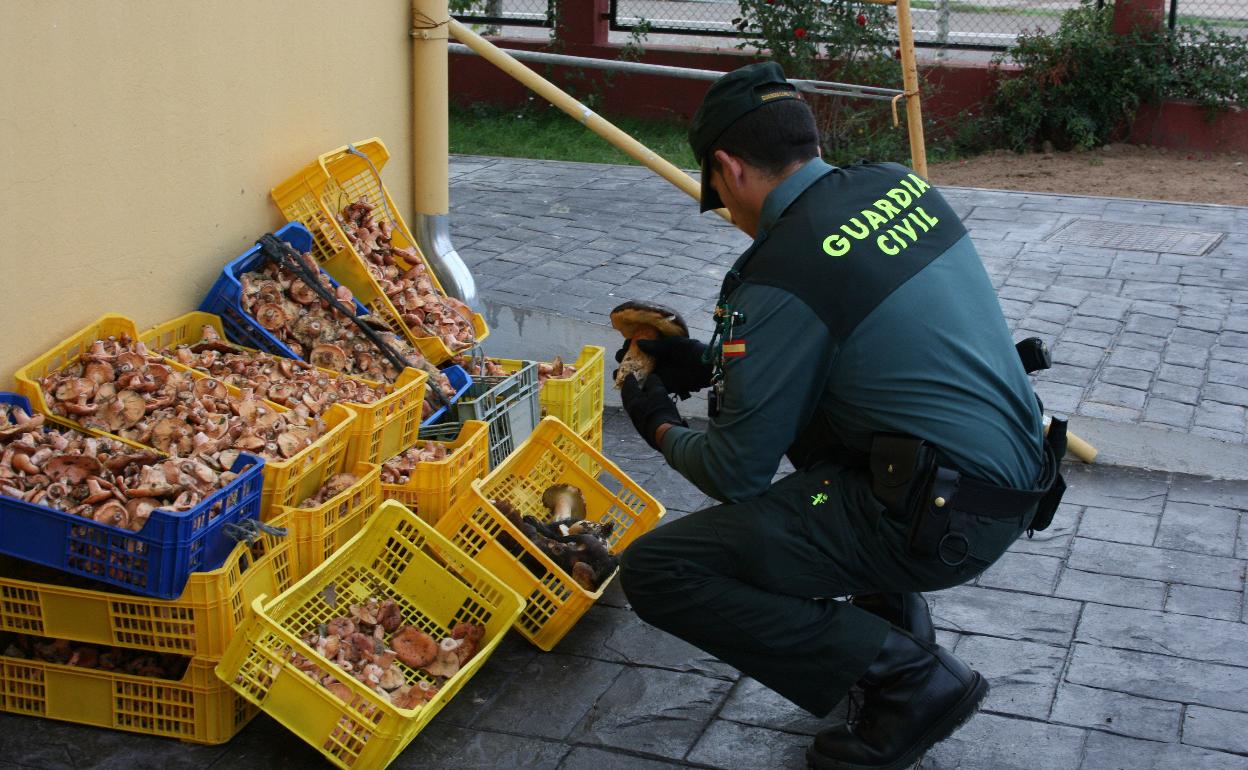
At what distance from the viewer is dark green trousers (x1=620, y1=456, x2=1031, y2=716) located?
338 centimetres

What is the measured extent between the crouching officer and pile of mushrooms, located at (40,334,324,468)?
1184mm

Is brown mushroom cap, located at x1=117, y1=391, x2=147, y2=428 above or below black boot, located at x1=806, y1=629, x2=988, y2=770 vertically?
above

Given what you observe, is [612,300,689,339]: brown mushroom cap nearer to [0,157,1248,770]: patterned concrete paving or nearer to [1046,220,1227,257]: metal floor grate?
[0,157,1248,770]: patterned concrete paving

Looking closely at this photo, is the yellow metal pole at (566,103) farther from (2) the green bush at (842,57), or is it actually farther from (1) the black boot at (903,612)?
(2) the green bush at (842,57)

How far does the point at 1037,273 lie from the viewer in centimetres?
803

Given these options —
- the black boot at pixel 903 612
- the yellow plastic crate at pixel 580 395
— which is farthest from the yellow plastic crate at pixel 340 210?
the black boot at pixel 903 612

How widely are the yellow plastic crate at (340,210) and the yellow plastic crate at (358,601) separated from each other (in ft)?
4.06

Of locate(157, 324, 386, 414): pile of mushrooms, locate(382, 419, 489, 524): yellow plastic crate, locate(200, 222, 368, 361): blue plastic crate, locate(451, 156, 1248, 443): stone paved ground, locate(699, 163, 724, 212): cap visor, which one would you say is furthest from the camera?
locate(451, 156, 1248, 443): stone paved ground

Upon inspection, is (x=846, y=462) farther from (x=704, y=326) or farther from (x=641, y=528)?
(x=704, y=326)

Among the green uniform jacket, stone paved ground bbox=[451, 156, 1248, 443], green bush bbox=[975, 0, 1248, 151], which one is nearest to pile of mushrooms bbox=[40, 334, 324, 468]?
the green uniform jacket

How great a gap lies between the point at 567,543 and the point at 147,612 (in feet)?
4.46

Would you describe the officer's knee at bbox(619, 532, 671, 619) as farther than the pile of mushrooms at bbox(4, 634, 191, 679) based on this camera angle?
No

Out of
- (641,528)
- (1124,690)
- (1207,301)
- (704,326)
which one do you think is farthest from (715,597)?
(1207,301)

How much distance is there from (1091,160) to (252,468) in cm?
987
